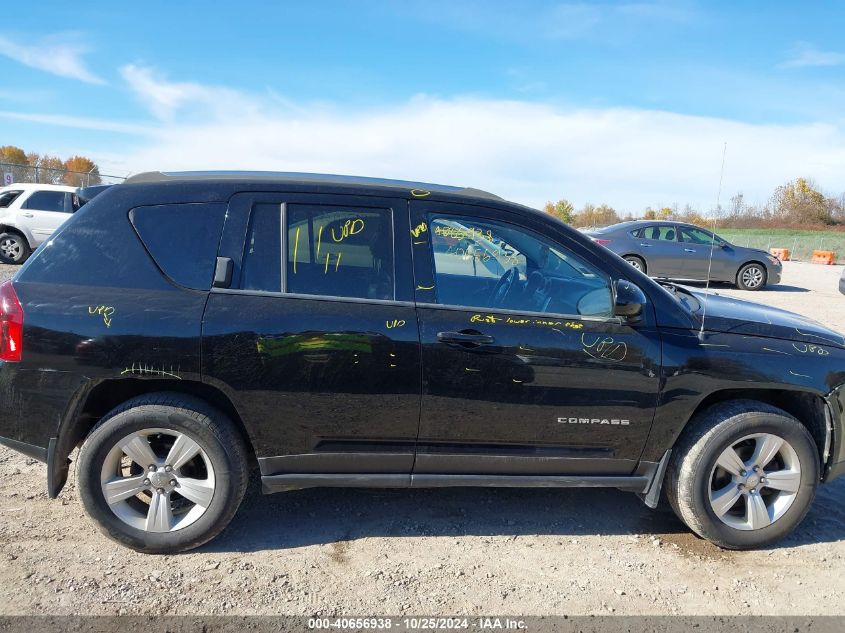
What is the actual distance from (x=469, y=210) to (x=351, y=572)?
6.27 ft

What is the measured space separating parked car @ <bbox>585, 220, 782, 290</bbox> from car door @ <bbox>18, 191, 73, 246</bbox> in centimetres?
1186

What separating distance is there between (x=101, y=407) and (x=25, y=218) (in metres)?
12.3

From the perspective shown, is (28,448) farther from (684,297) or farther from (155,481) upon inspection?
(684,297)

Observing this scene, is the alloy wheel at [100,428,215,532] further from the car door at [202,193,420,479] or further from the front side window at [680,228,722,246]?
the front side window at [680,228,722,246]

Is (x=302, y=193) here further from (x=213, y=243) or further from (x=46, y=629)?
(x=46, y=629)

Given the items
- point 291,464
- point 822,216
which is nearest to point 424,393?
point 291,464

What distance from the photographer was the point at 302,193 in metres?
3.15

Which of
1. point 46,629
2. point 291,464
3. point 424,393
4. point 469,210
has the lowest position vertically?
point 46,629

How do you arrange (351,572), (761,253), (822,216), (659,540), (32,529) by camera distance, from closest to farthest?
(351,572) → (32,529) → (659,540) → (761,253) → (822,216)

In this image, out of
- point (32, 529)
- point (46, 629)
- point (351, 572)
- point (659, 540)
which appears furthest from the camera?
point (659, 540)

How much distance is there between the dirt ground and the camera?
9.16 ft

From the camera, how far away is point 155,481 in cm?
304

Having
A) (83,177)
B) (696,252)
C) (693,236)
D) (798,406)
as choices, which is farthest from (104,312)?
(83,177)

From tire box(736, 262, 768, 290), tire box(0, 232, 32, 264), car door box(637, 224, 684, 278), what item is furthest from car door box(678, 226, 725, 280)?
tire box(0, 232, 32, 264)
